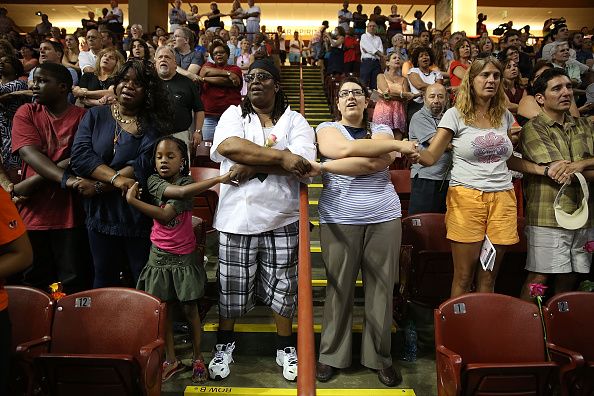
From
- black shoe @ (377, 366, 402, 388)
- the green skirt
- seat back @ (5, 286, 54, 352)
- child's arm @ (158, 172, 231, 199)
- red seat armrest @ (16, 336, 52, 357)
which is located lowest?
black shoe @ (377, 366, 402, 388)

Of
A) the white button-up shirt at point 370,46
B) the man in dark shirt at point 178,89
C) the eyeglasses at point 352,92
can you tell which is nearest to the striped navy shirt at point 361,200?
the eyeglasses at point 352,92

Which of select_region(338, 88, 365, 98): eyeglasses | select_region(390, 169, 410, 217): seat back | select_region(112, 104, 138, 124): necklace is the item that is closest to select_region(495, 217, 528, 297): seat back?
select_region(390, 169, 410, 217): seat back

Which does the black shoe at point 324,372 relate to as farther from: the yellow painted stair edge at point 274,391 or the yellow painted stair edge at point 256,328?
the yellow painted stair edge at point 256,328

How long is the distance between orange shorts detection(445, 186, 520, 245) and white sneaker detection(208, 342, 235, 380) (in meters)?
1.35

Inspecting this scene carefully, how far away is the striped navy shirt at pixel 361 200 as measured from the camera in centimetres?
253

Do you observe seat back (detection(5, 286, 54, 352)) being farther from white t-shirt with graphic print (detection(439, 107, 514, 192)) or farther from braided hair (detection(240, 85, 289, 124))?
white t-shirt with graphic print (detection(439, 107, 514, 192))

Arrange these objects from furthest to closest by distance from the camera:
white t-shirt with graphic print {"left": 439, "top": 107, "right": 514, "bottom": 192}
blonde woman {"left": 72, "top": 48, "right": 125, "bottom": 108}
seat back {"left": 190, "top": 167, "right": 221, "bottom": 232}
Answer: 1. blonde woman {"left": 72, "top": 48, "right": 125, "bottom": 108}
2. seat back {"left": 190, "top": 167, "right": 221, "bottom": 232}
3. white t-shirt with graphic print {"left": 439, "top": 107, "right": 514, "bottom": 192}

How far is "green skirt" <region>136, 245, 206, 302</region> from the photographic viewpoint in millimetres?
2494

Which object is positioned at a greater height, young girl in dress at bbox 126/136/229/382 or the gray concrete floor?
young girl in dress at bbox 126/136/229/382

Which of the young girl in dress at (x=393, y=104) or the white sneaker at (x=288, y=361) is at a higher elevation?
the young girl in dress at (x=393, y=104)

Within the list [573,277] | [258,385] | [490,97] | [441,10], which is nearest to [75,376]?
[258,385]

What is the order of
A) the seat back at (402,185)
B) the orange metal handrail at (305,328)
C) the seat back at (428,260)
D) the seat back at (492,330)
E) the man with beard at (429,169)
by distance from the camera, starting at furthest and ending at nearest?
the seat back at (402,185) → the man with beard at (429,169) → the seat back at (428,260) → the seat back at (492,330) → the orange metal handrail at (305,328)

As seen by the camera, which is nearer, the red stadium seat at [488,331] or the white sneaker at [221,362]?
the red stadium seat at [488,331]

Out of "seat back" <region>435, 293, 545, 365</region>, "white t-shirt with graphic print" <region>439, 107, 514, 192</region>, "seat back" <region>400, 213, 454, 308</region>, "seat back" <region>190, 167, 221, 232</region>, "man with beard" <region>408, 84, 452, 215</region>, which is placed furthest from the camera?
"seat back" <region>190, 167, 221, 232</region>
